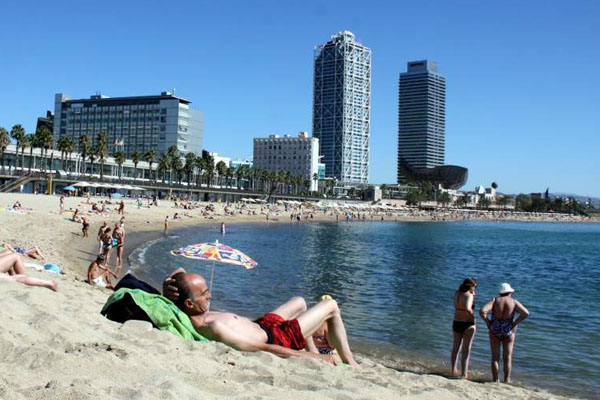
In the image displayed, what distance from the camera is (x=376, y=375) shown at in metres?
5.77

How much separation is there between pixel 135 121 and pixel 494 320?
135124mm

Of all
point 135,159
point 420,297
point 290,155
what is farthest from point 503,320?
point 290,155

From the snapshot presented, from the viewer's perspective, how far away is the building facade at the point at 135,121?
129 m

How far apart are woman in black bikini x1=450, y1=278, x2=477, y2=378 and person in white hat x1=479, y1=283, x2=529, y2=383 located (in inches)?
9.9

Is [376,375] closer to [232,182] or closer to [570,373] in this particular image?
[570,373]

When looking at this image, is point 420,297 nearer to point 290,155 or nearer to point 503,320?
point 503,320

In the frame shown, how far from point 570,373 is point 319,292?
976 cm

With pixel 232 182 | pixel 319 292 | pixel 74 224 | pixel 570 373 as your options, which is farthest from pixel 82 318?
pixel 232 182

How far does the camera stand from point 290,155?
182 metres

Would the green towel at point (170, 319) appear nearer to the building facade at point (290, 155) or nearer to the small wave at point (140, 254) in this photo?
the small wave at point (140, 254)

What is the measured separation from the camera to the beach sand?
3484 mm

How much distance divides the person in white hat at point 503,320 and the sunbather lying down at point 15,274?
21.5ft

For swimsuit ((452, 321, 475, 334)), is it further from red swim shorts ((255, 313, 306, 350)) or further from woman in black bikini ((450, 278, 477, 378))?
red swim shorts ((255, 313, 306, 350))

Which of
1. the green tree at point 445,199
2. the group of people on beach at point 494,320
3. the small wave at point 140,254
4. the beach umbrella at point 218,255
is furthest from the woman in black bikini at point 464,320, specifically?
the green tree at point 445,199
